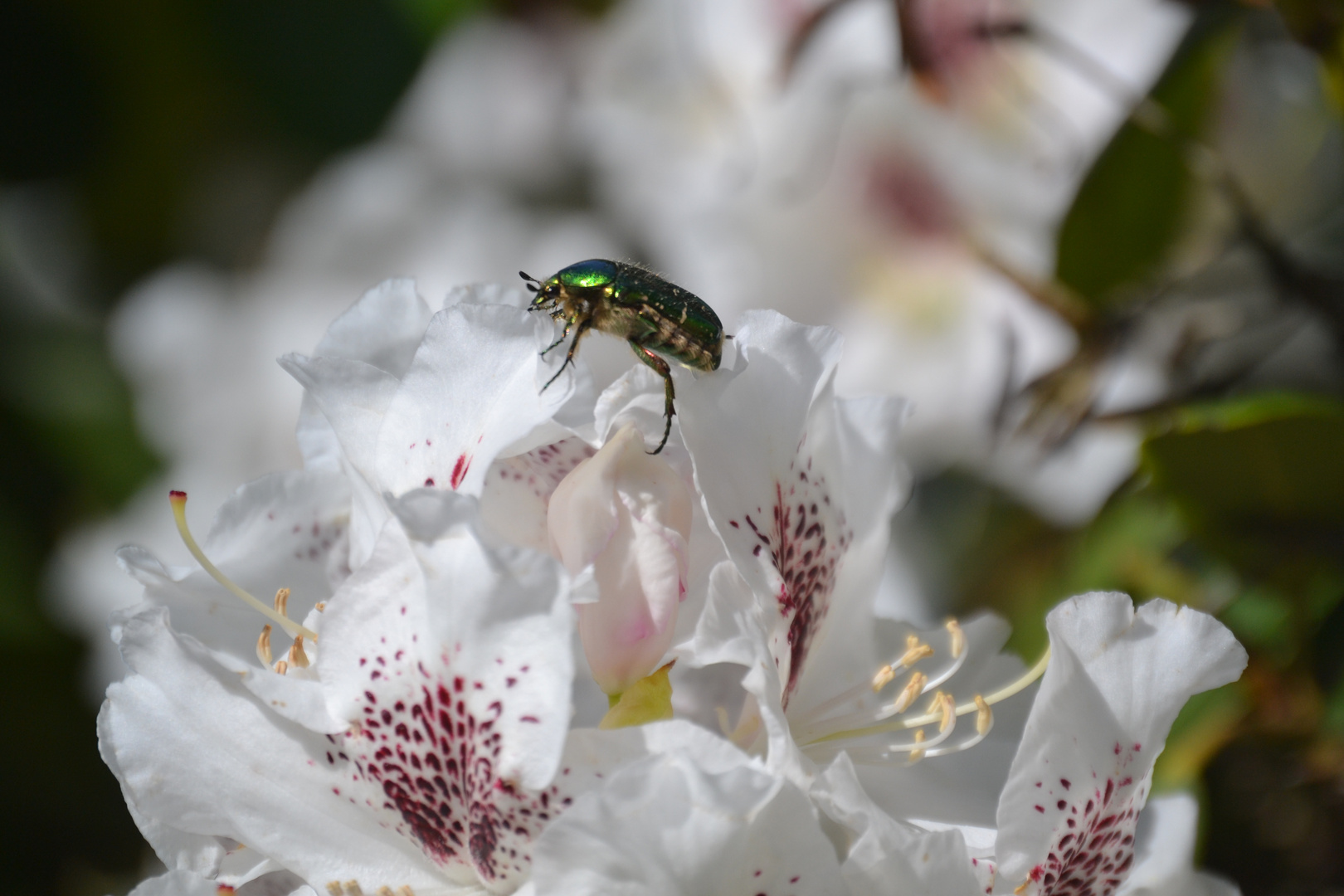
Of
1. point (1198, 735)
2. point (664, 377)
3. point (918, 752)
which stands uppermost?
point (664, 377)

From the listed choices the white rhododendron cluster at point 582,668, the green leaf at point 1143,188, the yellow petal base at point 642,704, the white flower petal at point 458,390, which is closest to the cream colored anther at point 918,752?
the white rhododendron cluster at point 582,668

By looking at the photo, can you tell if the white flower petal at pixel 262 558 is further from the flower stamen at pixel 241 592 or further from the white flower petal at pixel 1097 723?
the white flower petal at pixel 1097 723

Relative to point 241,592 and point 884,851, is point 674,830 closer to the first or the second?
point 884,851

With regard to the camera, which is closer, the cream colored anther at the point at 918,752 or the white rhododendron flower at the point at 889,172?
the cream colored anther at the point at 918,752

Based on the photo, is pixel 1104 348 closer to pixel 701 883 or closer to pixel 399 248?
pixel 701 883

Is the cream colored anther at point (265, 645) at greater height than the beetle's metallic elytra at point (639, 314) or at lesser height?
lesser

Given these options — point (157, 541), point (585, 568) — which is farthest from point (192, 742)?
point (157, 541)

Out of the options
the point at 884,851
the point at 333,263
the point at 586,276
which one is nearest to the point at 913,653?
the point at 884,851

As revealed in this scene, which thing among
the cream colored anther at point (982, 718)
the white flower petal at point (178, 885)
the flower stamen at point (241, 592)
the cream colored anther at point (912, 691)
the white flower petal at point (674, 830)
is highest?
the flower stamen at point (241, 592)
